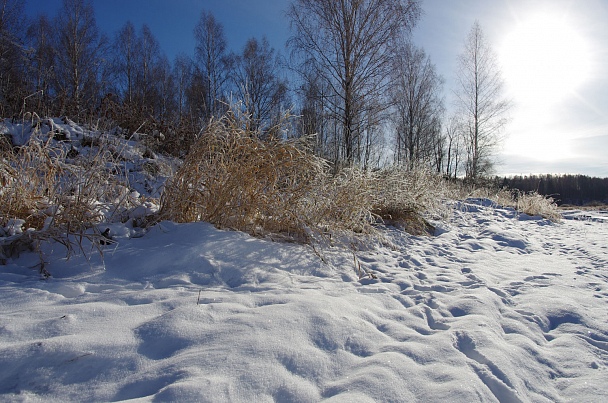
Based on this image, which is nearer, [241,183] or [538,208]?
[241,183]

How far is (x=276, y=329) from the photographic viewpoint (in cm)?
124

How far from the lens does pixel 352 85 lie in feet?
27.3

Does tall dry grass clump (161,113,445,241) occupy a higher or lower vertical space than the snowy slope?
higher

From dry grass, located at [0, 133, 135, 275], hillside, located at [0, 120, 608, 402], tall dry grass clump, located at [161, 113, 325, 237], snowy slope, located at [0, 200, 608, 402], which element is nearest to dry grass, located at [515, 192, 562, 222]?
hillside, located at [0, 120, 608, 402]

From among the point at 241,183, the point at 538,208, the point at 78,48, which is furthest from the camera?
the point at 78,48

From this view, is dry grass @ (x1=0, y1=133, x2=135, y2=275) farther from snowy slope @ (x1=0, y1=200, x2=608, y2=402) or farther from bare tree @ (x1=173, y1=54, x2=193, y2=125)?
bare tree @ (x1=173, y1=54, x2=193, y2=125)

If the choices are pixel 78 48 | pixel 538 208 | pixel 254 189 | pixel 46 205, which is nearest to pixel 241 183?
pixel 254 189

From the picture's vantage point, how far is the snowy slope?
93cm

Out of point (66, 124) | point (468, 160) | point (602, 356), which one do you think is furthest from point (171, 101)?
point (602, 356)

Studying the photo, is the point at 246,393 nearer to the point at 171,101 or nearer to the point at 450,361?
the point at 450,361

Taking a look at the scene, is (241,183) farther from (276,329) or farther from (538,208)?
(538,208)

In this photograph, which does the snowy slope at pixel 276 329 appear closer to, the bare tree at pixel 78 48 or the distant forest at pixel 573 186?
the bare tree at pixel 78 48

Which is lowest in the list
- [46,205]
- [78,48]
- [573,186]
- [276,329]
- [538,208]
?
[276,329]

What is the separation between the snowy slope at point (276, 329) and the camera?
93 cm
